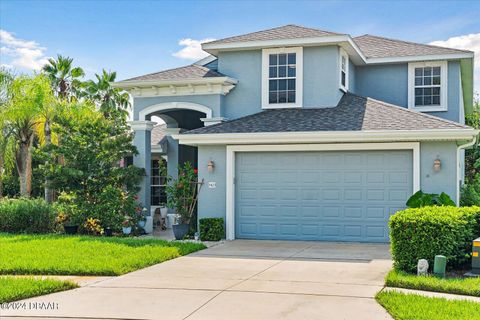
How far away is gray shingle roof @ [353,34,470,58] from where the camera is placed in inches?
775

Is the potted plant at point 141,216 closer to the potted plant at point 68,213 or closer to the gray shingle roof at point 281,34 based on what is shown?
the potted plant at point 68,213

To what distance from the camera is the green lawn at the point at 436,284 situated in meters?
9.12

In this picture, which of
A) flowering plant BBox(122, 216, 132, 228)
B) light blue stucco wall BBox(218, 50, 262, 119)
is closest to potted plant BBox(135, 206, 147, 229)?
flowering plant BBox(122, 216, 132, 228)

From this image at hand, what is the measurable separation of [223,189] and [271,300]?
26.1 ft

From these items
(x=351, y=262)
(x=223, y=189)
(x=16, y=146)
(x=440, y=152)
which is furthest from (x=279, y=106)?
(x=16, y=146)

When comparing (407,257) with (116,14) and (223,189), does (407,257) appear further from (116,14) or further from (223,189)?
(116,14)

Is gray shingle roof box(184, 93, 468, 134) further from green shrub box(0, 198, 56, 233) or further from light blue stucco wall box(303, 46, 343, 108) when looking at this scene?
green shrub box(0, 198, 56, 233)

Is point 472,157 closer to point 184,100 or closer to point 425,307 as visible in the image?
point 184,100

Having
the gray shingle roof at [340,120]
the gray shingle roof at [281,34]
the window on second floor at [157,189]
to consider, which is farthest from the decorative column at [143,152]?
the window on second floor at [157,189]

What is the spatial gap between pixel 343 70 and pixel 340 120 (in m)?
3.07

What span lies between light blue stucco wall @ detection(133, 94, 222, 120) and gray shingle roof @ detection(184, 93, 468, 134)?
97 cm

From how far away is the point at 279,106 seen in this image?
58.2ft

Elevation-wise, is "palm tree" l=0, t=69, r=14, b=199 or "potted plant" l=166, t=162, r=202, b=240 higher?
"palm tree" l=0, t=69, r=14, b=199

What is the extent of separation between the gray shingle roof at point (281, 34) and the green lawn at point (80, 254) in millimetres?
6732
